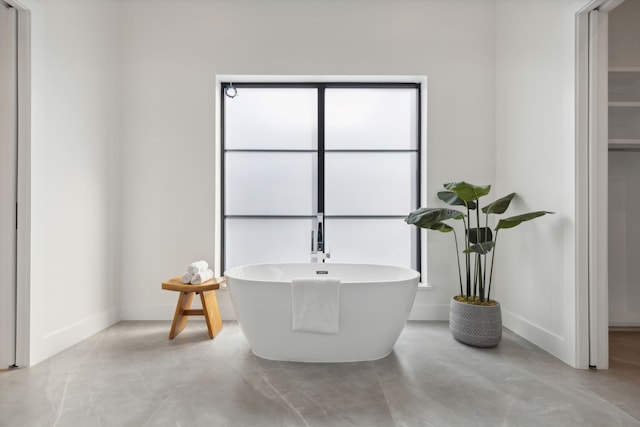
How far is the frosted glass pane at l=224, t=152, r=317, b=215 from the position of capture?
3.34m

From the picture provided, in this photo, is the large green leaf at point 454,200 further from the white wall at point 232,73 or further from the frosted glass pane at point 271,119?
the frosted glass pane at point 271,119

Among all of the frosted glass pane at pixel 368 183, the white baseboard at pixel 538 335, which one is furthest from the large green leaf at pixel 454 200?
the white baseboard at pixel 538 335

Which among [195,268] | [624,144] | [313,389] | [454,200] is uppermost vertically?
[624,144]

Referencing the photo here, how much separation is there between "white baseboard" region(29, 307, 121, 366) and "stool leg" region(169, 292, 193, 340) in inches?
24.5

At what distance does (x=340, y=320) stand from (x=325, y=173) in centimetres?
155

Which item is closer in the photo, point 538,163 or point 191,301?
point 538,163

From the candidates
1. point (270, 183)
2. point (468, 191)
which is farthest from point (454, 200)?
point (270, 183)

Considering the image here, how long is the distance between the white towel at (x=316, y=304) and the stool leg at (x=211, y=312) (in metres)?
0.86

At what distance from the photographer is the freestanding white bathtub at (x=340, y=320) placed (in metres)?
2.17

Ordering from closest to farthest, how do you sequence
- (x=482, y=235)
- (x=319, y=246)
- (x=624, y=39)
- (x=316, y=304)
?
(x=316, y=304) → (x=482, y=235) → (x=624, y=39) → (x=319, y=246)

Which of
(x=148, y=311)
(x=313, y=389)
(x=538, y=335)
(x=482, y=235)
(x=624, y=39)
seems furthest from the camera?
(x=148, y=311)

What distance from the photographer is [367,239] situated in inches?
132

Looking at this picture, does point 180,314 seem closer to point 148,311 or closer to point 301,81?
point 148,311

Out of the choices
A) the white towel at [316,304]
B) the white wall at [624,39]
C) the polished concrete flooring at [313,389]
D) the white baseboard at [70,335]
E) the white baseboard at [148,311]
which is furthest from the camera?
the white baseboard at [148,311]
